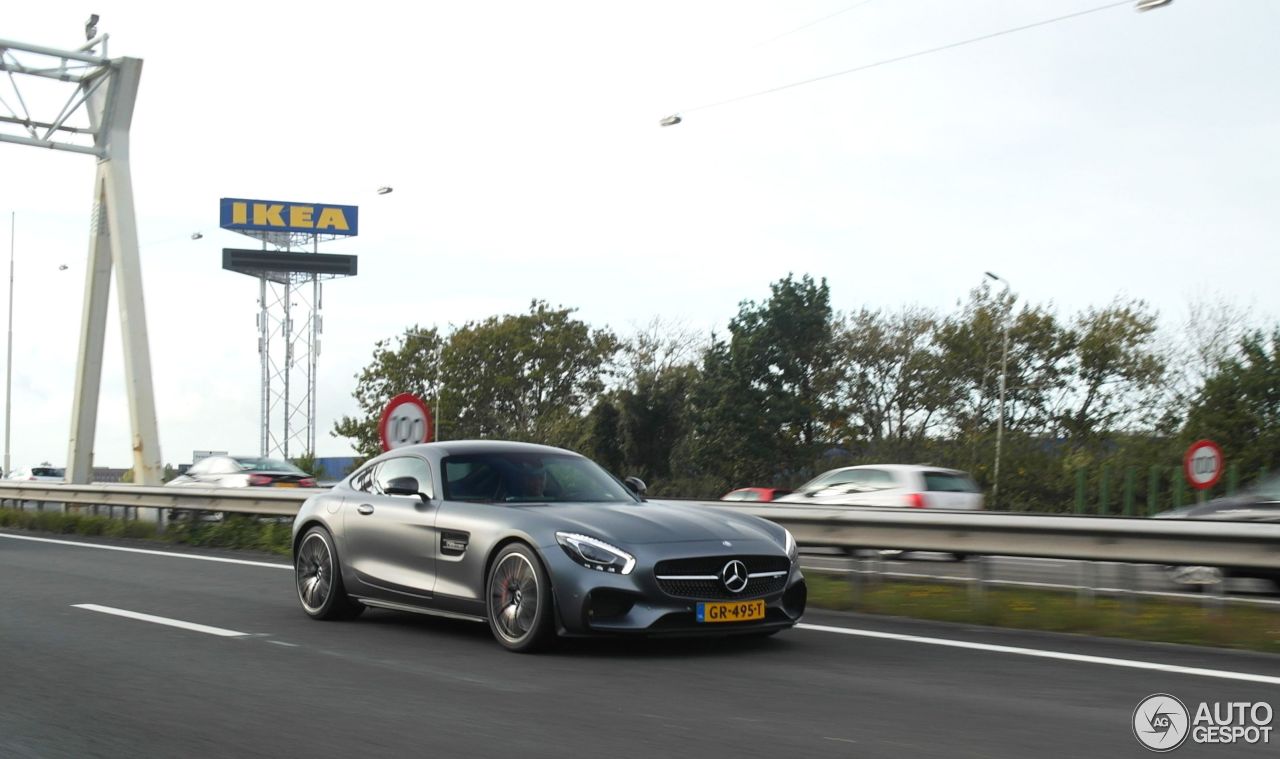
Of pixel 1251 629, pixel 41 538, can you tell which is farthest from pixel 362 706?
pixel 41 538

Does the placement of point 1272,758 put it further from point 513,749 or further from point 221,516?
point 221,516

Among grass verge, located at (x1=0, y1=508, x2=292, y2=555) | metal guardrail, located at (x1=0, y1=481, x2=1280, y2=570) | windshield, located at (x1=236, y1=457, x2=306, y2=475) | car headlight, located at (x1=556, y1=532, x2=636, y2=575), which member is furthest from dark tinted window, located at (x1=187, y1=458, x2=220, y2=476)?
car headlight, located at (x1=556, y1=532, x2=636, y2=575)

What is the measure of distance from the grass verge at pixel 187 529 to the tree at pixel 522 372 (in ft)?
187

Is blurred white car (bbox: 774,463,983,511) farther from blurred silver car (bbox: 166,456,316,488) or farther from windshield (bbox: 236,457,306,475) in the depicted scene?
windshield (bbox: 236,457,306,475)

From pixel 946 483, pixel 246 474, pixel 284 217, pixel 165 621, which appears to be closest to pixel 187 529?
pixel 165 621

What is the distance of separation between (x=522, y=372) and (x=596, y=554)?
7497cm

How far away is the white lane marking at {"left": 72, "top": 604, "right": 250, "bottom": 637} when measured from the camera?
31.6 ft

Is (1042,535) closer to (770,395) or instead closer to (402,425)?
(402,425)

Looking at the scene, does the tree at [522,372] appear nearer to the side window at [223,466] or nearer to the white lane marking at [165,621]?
the side window at [223,466]

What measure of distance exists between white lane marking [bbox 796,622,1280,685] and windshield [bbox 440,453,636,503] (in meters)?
1.73

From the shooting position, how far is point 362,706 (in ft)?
22.3

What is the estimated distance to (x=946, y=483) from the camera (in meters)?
25.3

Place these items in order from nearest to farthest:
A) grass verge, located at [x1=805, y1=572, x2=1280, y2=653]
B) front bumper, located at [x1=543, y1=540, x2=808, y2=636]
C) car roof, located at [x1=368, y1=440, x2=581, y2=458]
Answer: front bumper, located at [x1=543, y1=540, x2=808, y2=636] < grass verge, located at [x1=805, y1=572, x2=1280, y2=653] < car roof, located at [x1=368, y1=440, x2=581, y2=458]

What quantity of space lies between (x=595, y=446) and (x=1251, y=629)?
6975 cm
